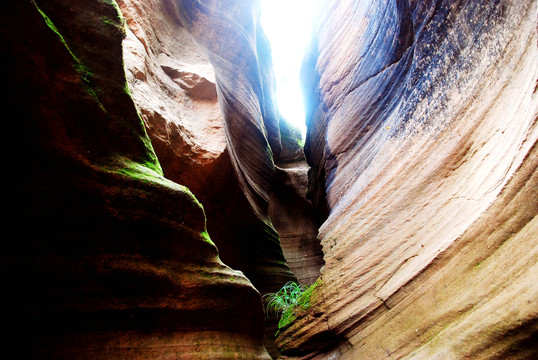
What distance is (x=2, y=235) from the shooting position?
5.91 feet

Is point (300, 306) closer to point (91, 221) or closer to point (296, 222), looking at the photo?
point (91, 221)

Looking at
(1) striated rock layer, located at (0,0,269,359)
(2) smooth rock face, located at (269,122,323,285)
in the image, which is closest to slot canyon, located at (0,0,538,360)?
(1) striated rock layer, located at (0,0,269,359)

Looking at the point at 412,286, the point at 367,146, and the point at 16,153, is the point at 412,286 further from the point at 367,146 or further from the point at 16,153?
the point at 16,153

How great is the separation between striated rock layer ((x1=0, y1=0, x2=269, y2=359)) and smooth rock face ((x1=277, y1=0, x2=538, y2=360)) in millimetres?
1936

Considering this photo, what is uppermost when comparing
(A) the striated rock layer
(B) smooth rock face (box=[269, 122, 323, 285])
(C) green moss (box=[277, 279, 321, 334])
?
(A) the striated rock layer

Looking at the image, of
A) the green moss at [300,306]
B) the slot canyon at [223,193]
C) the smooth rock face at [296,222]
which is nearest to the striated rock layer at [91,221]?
the slot canyon at [223,193]

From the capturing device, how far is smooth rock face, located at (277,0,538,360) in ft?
7.80

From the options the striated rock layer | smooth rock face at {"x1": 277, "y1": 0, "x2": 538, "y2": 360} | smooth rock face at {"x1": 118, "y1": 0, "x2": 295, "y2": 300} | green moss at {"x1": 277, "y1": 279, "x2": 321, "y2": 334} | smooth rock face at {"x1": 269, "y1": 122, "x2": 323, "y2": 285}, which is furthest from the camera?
smooth rock face at {"x1": 269, "y1": 122, "x2": 323, "y2": 285}

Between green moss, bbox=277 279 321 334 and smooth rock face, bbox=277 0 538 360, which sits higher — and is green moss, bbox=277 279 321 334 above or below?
below

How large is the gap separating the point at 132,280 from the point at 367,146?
17.4 feet

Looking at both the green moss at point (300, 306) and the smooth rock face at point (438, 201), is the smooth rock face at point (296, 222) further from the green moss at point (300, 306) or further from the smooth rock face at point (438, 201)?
the green moss at point (300, 306)

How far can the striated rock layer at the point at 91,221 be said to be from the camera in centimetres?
184

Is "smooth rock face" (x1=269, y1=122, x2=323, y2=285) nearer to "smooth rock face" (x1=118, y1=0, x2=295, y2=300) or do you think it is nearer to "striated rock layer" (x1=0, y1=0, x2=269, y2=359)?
"smooth rock face" (x1=118, y1=0, x2=295, y2=300)

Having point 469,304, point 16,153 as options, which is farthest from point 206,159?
point 469,304
